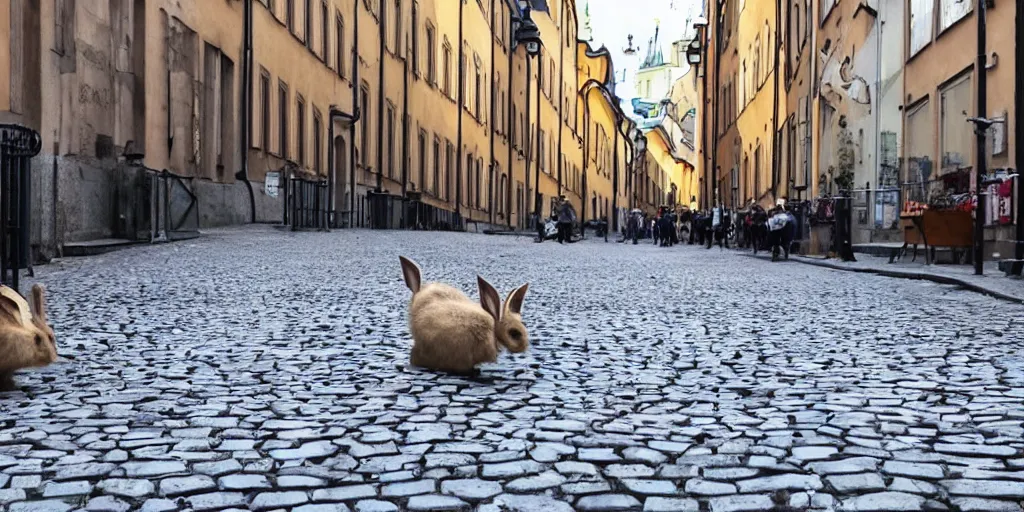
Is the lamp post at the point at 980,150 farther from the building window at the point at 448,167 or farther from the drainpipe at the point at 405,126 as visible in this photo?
the building window at the point at 448,167

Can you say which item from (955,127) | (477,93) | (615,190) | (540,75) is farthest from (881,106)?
(615,190)

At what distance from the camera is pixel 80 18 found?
1652 cm

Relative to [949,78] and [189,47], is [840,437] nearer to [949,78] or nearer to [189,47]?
[949,78]

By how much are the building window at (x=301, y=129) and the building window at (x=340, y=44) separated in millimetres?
3731

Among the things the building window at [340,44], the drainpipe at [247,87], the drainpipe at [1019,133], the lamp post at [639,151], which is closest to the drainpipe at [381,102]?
the building window at [340,44]

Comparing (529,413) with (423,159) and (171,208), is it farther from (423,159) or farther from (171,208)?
(423,159)

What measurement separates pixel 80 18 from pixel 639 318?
420 inches

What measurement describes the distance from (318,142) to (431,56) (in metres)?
12.9

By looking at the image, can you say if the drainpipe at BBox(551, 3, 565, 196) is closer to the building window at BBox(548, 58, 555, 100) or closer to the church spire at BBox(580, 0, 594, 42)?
the building window at BBox(548, 58, 555, 100)

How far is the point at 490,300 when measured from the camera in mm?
5562

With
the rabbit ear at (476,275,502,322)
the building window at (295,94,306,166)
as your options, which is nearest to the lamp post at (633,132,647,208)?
the building window at (295,94,306,166)

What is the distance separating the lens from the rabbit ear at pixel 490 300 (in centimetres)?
550

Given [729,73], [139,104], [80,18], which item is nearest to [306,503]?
[80,18]

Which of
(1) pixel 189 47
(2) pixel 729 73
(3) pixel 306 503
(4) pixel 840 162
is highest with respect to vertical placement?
(2) pixel 729 73
